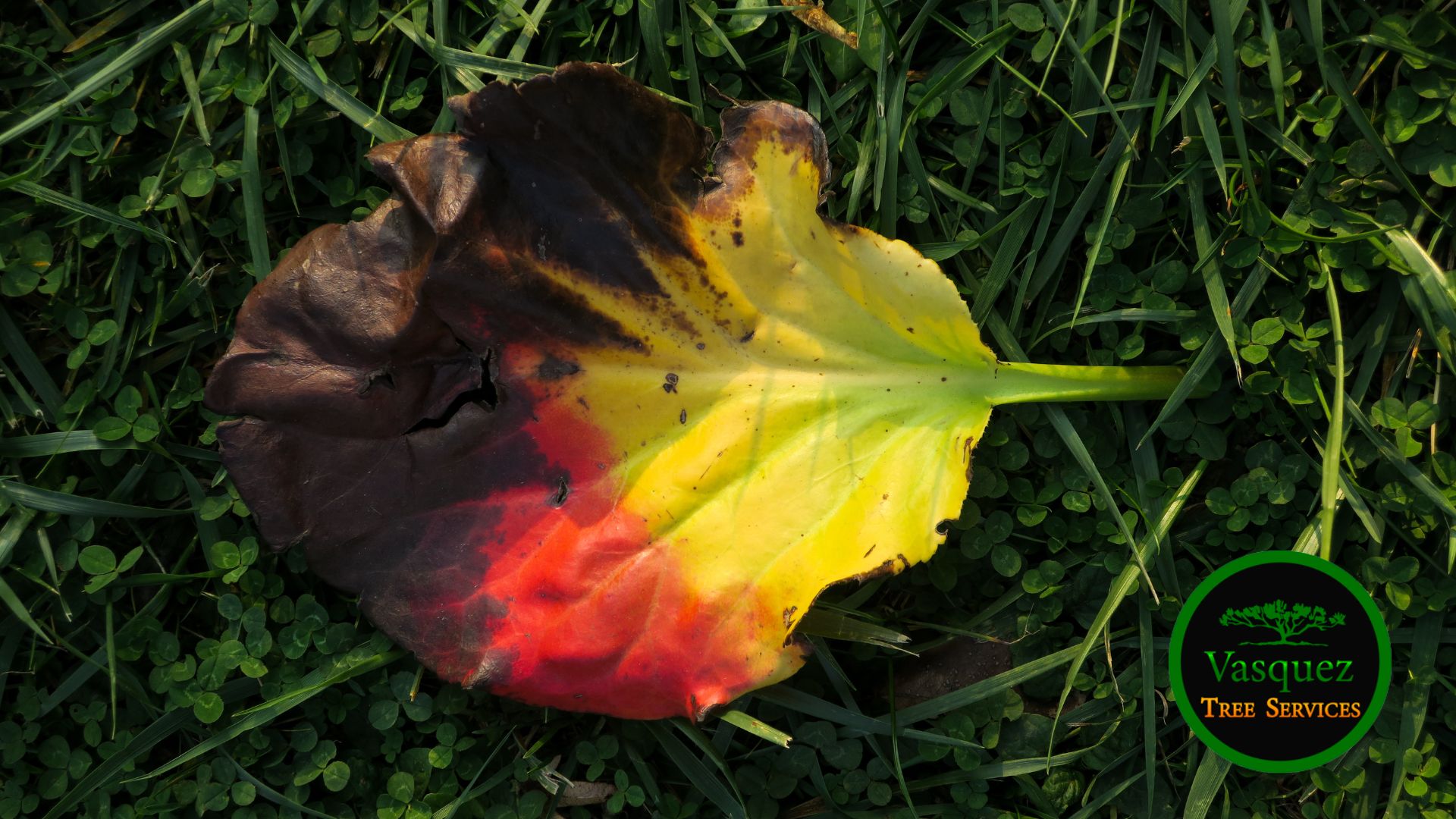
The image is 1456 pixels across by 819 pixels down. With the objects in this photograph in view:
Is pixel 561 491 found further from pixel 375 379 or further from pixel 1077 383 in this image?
pixel 1077 383

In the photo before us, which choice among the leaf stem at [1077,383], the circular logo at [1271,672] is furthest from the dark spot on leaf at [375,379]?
the circular logo at [1271,672]

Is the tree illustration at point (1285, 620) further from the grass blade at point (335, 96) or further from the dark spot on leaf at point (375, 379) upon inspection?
the grass blade at point (335, 96)

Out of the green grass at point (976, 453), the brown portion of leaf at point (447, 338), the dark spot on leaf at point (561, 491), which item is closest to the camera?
the brown portion of leaf at point (447, 338)

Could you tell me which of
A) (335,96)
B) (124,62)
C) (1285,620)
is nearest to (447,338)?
(335,96)

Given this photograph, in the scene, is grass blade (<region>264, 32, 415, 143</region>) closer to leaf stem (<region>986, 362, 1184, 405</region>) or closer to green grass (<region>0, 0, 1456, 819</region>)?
green grass (<region>0, 0, 1456, 819</region>)

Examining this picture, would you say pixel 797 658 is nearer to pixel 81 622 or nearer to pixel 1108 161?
pixel 1108 161

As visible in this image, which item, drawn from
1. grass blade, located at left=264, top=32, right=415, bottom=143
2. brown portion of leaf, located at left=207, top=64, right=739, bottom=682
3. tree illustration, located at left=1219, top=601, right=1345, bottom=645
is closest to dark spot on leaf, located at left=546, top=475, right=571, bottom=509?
brown portion of leaf, located at left=207, top=64, right=739, bottom=682

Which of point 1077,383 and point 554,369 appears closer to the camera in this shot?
point 554,369
